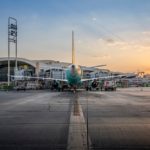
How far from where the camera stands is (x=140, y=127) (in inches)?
548

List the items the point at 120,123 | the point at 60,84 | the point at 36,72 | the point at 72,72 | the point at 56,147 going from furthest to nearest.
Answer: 1. the point at 36,72
2. the point at 60,84
3. the point at 72,72
4. the point at 120,123
5. the point at 56,147

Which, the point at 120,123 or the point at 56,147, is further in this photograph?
the point at 120,123

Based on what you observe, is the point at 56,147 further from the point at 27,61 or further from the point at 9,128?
the point at 27,61

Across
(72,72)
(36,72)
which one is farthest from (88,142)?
(36,72)

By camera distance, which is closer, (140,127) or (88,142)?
(88,142)

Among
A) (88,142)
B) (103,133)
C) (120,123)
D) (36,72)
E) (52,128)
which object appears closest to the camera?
(88,142)

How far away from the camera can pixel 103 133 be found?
40.5ft

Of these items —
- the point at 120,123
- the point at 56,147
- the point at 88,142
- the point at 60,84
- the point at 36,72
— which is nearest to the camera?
the point at 56,147

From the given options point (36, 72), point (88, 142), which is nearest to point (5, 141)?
point (88, 142)

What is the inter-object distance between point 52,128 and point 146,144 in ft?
14.6

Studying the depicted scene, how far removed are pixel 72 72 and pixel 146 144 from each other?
55.9m

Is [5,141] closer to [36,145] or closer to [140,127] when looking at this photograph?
[36,145]

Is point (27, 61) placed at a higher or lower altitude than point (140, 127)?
higher

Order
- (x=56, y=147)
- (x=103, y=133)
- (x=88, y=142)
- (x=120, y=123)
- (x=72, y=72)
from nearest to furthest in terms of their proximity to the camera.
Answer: (x=56, y=147), (x=88, y=142), (x=103, y=133), (x=120, y=123), (x=72, y=72)
